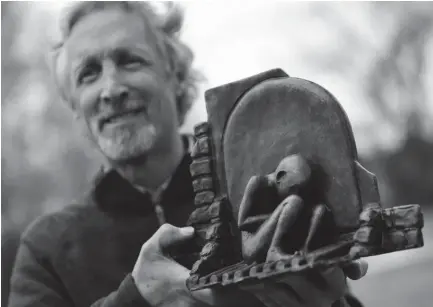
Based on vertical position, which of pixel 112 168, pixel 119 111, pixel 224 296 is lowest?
pixel 224 296

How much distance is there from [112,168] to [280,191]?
0.49 meters

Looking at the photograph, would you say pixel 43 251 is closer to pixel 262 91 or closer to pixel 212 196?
pixel 212 196

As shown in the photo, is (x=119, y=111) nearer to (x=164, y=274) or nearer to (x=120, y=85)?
(x=120, y=85)

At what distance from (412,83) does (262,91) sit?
Answer: 2.30 feet

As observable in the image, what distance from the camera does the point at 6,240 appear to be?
1.52 m

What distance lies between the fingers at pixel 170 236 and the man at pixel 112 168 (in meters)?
0.14

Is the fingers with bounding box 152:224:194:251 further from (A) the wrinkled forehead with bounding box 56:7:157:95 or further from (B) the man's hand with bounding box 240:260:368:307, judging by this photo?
(A) the wrinkled forehead with bounding box 56:7:157:95

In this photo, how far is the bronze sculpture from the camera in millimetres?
793

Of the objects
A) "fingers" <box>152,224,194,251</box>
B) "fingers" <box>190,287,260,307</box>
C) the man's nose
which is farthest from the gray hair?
"fingers" <box>190,287,260,307</box>

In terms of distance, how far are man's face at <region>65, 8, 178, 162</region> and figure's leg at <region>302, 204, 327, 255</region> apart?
47 centimetres

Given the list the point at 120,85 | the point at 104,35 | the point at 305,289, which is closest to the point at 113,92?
the point at 120,85

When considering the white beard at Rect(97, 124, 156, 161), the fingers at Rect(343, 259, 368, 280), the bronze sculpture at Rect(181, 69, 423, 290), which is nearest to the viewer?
the bronze sculpture at Rect(181, 69, 423, 290)

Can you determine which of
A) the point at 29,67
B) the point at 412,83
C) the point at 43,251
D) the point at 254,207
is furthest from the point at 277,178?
the point at 29,67

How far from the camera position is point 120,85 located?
121 centimetres
